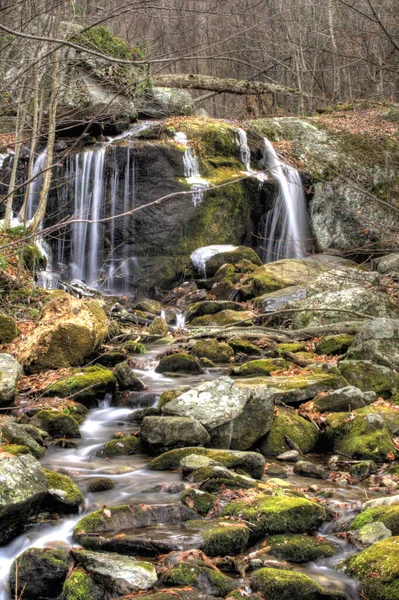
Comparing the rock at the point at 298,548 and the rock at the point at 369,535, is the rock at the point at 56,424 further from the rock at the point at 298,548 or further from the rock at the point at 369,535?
the rock at the point at 369,535

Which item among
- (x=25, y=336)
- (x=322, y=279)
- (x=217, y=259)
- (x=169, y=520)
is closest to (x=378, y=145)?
(x=217, y=259)

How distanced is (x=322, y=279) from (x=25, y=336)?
572 centimetres

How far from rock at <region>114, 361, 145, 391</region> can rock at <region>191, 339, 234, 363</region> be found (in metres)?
1.76

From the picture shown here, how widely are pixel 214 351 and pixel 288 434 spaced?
3.10m

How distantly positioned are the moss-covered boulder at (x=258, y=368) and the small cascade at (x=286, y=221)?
28.3 ft

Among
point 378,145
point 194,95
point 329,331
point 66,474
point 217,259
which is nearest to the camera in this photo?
point 66,474

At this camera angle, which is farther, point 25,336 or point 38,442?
point 25,336

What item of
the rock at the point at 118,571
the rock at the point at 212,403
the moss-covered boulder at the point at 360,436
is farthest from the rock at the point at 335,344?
the rock at the point at 118,571

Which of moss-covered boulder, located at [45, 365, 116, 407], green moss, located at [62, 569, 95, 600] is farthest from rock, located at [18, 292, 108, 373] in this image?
green moss, located at [62, 569, 95, 600]

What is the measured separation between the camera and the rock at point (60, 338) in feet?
25.0

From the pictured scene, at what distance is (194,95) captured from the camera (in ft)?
92.0

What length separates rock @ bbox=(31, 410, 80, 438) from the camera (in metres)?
5.96

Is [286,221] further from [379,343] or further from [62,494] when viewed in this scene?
[62,494]

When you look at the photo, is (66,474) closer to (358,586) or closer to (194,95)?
(358,586)
